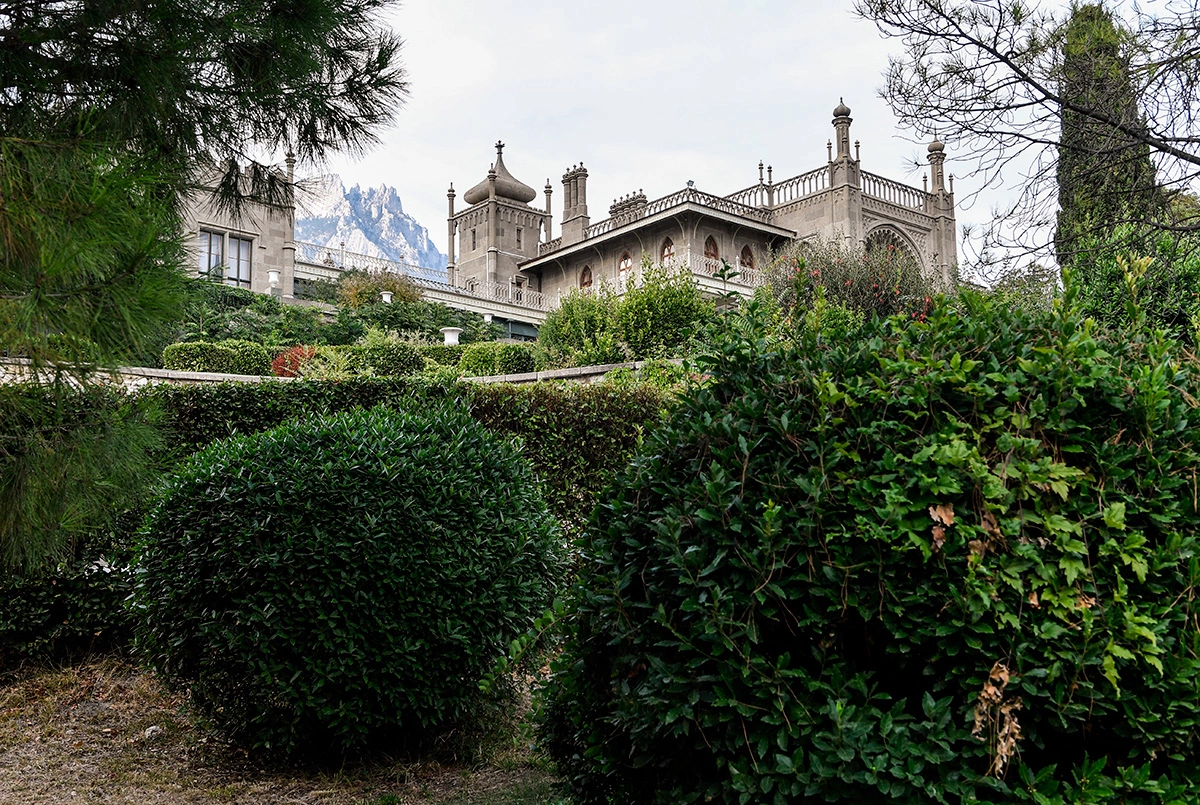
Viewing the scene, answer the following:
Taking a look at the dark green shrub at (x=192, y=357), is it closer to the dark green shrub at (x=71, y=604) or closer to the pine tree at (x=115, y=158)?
the dark green shrub at (x=71, y=604)

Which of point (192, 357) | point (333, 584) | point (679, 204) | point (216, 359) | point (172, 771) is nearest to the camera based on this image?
point (333, 584)

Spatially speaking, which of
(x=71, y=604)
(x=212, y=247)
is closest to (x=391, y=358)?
(x=71, y=604)

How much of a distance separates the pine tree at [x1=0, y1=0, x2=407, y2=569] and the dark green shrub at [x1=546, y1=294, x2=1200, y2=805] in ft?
6.50

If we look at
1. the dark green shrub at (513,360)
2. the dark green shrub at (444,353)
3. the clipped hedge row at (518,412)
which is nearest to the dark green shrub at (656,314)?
the dark green shrub at (513,360)

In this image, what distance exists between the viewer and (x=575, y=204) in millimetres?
39344

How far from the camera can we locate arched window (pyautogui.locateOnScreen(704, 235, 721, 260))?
34781 millimetres

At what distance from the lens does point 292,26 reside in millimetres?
4633

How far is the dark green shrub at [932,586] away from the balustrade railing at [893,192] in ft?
121

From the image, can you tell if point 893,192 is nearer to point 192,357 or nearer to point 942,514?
point 192,357

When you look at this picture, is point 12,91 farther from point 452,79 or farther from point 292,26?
point 452,79

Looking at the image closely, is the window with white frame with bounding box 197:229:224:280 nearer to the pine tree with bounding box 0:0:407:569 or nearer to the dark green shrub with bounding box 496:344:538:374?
the dark green shrub with bounding box 496:344:538:374

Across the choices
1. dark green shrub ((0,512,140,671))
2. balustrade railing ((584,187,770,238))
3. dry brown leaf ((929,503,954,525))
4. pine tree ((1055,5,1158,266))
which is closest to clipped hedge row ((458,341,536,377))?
pine tree ((1055,5,1158,266))

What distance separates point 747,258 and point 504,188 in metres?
15.3

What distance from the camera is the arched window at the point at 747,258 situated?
36050 mm
